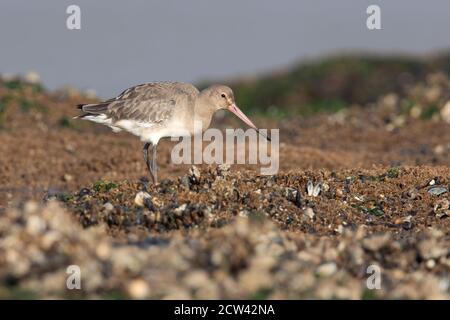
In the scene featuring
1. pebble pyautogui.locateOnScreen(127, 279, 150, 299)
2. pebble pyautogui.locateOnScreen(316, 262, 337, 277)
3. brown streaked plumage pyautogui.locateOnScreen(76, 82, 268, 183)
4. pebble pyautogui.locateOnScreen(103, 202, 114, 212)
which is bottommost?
pebble pyautogui.locateOnScreen(127, 279, 150, 299)

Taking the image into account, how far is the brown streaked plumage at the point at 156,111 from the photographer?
45.0ft

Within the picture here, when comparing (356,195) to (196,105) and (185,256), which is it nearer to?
(196,105)

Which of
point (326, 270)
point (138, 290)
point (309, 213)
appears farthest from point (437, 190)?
point (138, 290)

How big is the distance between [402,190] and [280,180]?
1718 mm

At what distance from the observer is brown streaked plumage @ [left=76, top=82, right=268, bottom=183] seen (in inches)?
540

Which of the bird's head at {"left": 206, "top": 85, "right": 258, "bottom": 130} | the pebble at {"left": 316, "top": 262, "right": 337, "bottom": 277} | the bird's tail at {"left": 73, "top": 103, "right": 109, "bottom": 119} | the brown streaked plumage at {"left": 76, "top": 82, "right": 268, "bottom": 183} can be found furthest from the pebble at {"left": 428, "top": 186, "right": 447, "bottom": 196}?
the bird's tail at {"left": 73, "top": 103, "right": 109, "bottom": 119}

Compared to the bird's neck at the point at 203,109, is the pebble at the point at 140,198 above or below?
below

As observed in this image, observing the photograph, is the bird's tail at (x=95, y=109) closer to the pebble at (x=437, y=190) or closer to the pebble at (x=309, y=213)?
the pebble at (x=309, y=213)

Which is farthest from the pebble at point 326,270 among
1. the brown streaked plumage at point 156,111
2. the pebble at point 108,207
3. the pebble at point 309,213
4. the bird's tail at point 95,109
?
the bird's tail at point 95,109

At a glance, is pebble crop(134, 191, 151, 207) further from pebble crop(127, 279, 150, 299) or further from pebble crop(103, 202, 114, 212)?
pebble crop(127, 279, 150, 299)

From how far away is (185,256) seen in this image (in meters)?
7.77

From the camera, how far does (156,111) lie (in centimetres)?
1367

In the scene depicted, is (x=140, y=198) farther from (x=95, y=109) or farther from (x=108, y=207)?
(x=95, y=109)

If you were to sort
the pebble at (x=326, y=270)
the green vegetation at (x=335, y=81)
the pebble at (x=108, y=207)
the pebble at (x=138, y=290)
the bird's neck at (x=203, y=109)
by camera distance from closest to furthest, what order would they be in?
the pebble at (x=138, y=290) → the pebble at (x=326, y=270) → the pebble at (x=108, y=207) → the bird's neck at (x=203, y=109) → the green vegetation at (x=335, y=81)
